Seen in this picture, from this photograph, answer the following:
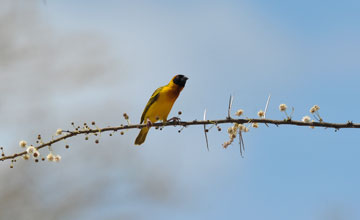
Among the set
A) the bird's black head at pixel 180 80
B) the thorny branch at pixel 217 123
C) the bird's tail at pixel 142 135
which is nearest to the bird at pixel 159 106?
the bird's tail at pixel 142 135

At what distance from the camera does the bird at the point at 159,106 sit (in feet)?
26.2

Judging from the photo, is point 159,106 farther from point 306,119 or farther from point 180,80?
point 306,119

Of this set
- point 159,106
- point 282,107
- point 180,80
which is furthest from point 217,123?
point 180,80

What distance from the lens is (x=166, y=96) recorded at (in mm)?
8156

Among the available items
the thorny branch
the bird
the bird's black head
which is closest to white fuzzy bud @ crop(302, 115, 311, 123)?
the thorny branch

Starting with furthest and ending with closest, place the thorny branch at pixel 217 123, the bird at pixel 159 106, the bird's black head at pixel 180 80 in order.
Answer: the bird's black head at pixel 180 80 → the bird at pixel 159 106 → the thorny branch at pixel 217 123

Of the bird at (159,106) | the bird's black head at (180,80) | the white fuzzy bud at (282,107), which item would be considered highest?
the bird's black head at (180,80)

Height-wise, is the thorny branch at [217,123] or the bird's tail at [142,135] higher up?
the bird's tail at [142,135]

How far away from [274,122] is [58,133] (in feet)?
6.77

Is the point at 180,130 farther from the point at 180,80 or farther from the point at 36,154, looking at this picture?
the point at 180,80

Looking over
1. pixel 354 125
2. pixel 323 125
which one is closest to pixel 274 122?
pixel 323 125

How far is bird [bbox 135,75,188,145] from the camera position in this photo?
7.98m

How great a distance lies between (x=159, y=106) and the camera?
26.2 ft

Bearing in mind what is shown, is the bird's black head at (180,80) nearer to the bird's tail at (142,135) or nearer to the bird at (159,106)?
the bird at (159,106)
